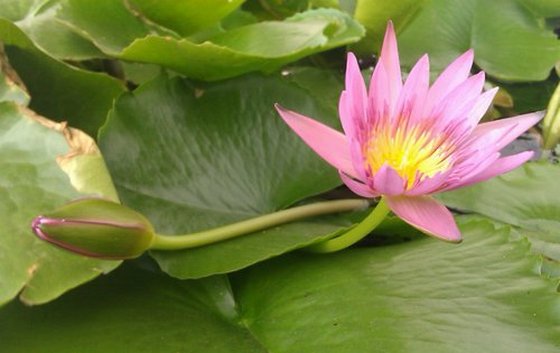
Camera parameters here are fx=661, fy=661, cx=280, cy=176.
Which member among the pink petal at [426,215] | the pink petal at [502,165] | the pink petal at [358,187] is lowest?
the pink petal at [426,215]

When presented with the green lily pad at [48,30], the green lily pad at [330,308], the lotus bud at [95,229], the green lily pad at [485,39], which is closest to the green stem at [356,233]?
the green lily pad at [330,308]

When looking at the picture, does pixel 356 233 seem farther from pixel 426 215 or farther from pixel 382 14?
pixel 382 14

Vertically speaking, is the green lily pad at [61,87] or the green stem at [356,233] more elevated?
the green lily pad at [61,87]

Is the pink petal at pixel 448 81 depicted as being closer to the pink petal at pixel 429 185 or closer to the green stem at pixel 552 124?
the pink petal at pixel 429 185

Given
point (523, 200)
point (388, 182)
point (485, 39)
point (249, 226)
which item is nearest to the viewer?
point (388, 182)

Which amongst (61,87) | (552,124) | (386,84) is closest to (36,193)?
(61,87)

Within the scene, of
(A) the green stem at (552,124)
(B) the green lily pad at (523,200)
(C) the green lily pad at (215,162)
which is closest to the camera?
(C) the green lily pad at (215,162)

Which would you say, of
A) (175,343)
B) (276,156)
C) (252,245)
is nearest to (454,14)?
(276,156)
